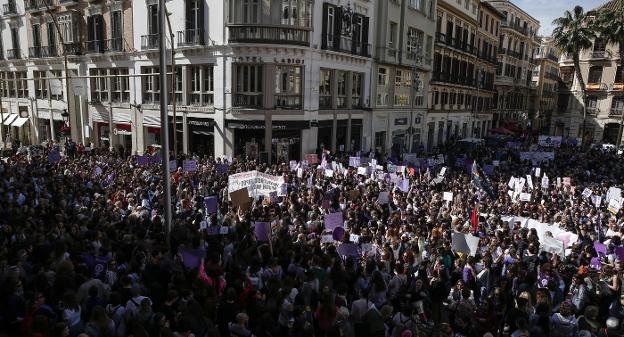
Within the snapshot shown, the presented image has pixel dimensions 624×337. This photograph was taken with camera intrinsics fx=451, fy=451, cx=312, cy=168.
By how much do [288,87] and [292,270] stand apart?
690 inches

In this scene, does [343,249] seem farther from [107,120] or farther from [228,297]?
[107,120]

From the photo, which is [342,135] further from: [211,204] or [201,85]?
[211,204]

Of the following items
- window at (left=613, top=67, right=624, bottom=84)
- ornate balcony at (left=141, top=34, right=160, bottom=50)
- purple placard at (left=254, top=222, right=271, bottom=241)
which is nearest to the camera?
purple placard at (left=254, top=222, right=271, bottom=241)

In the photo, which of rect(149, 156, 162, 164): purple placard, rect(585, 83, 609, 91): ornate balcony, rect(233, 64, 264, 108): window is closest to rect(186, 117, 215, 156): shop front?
rect(233, 64, 264, 108): window

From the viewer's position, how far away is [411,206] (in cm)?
1390

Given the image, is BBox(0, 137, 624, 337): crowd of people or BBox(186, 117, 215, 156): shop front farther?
BBox(186, 117, 215, 156): shop front

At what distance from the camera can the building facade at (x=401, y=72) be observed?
3064 centimetres

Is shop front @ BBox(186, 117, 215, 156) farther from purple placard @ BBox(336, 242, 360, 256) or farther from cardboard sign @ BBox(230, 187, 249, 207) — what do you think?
purple placard @ BBox(336, 242, 360, 256)

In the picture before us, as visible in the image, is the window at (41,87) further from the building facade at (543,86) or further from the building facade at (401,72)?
the building facade at (543,86)

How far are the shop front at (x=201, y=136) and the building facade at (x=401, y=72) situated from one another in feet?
37.5

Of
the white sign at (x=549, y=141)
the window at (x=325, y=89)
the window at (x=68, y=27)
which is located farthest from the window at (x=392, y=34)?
the window at (x=68, y=27)

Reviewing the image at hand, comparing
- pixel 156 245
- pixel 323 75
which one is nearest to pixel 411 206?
pixel 156 245

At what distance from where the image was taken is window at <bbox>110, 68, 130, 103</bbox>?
29.5m

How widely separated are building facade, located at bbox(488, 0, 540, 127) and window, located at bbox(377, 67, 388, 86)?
31.8m
